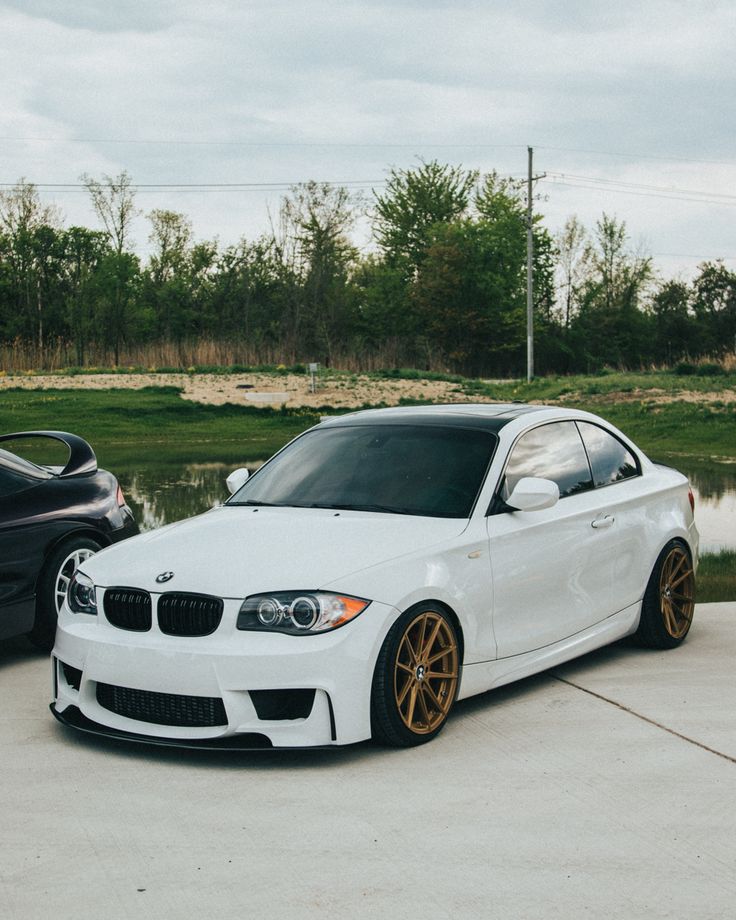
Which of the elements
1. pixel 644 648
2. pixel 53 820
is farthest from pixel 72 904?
pixel 644 648

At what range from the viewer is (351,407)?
34.5 m

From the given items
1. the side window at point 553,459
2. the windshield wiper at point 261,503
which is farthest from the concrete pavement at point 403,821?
the windshield wiper at point 261,503

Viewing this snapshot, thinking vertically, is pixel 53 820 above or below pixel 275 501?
below

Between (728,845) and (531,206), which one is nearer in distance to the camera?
(728,845)

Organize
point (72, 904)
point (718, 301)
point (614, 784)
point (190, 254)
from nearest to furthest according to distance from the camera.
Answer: point (72, 904) → point (614, 784) → point (190, 254) → point (718, 301)

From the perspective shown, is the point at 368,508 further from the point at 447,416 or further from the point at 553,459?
the point at 553,459

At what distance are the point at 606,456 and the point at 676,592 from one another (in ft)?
3.22

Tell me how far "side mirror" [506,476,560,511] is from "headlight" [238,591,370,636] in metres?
1.25

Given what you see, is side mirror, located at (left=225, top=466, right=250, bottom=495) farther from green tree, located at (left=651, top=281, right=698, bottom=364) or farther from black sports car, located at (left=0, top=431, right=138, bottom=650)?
green tree, located at (left=651, top=281, right=698, bottom=364)

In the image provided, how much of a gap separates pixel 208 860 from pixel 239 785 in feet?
2.49

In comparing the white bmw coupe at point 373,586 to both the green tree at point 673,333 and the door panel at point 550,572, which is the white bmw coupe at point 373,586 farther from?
the green tree at point 673,333

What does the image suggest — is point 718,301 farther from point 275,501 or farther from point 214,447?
point 275,501

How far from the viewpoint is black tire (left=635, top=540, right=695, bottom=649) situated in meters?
6.98

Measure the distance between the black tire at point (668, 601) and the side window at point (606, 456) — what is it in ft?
1.76
